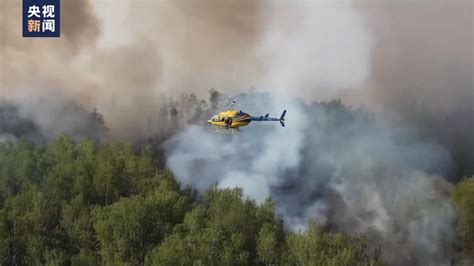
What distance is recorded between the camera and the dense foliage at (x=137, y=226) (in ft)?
105

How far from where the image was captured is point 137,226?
114 ft

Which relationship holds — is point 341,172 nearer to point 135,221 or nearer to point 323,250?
point 323,250

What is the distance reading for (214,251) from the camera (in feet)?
105

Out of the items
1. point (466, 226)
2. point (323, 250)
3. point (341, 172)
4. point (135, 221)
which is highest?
point (341, 172)

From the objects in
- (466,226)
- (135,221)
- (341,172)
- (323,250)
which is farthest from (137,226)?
(466,226)

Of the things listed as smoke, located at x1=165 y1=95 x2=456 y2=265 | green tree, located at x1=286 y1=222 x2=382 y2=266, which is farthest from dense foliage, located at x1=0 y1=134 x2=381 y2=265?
smoke, located at x1=165 y1=95 x2=456 y2=265

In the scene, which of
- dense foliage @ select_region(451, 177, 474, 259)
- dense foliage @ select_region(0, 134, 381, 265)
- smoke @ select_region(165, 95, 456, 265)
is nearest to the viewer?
dense foliage @ select_region(0, 134, 381, 265)

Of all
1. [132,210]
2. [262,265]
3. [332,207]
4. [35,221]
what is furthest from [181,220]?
[332,207]

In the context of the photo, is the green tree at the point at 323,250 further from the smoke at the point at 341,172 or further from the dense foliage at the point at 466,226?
the dense foliage at the point at 466,226

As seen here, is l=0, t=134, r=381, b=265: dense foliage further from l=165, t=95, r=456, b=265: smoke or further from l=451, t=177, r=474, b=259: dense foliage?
l=451, t=177, r=474, b=259: dense foliage

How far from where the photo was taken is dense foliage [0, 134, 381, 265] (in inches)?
1265

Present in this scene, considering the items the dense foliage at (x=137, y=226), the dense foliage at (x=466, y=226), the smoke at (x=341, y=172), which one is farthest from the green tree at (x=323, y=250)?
the dense foliage at (x=466, y=226)

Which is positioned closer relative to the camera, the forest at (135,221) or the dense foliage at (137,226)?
the dense foliage at (137,226)

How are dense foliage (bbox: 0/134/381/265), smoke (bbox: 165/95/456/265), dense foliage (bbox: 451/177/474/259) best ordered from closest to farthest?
dense foliage (bbox: 0/134/381/265), dense foliage (bbox: 451/177/474/259), smoke (bbox: 165/95/456/265)
